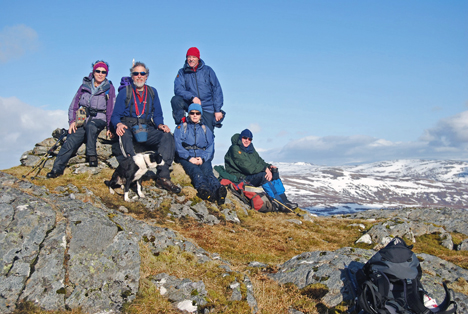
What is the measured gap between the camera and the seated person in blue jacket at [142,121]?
1248 centimetres

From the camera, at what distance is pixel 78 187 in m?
11.3

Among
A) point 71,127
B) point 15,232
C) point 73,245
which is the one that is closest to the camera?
point 15,232

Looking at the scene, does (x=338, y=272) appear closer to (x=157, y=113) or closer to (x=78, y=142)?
(x=157, y=113)

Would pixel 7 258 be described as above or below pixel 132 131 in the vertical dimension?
below

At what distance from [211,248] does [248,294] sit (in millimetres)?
3770

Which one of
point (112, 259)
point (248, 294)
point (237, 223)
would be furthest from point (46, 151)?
point (248, 294)

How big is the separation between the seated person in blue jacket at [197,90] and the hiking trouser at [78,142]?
391 centimetres

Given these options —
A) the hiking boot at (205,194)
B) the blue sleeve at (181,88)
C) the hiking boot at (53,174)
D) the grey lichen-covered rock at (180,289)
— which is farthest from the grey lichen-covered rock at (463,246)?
the hiking boot at (53,174)

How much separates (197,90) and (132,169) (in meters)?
6.19

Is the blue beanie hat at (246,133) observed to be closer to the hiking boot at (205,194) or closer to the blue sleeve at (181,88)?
the blue sleeve at (181,88)

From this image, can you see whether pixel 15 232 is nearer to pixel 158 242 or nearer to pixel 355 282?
pixel 158 242

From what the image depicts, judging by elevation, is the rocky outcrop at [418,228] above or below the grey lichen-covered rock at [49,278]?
below

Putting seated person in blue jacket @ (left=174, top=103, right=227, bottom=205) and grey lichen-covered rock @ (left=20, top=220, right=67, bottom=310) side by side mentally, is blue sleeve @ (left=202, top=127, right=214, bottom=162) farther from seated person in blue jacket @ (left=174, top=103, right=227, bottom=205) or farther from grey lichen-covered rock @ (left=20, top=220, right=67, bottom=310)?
grey lichen-covered rock @ (left=20, top=220, right=67, bottom=310)

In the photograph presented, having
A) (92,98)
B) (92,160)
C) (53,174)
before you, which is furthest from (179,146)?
(53,174)
